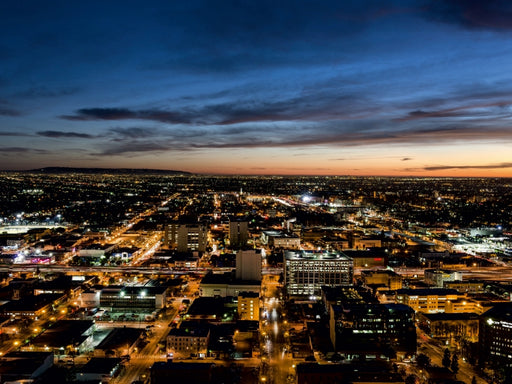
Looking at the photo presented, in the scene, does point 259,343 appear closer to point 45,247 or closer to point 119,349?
point 119,349

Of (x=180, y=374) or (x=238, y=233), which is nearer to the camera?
(x=180, y=374)

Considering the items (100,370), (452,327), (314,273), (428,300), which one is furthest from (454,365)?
(100,370)

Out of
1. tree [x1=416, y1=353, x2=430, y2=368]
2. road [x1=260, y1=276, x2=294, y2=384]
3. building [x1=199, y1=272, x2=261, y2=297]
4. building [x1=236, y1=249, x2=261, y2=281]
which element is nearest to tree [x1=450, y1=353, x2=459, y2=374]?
tree [x1=416, y1=353, x2=430, y2=368]

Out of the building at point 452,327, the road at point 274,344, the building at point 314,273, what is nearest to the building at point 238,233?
the building at point 314,273

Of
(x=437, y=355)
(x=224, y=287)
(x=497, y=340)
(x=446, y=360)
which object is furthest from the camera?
(x=224, y=287)

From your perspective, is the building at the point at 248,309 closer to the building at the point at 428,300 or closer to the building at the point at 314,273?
the building at the point at 314,273

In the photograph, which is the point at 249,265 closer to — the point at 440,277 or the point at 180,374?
the point at 180,374

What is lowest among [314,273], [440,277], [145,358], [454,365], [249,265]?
[145,358]

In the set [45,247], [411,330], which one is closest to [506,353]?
[411,330]
